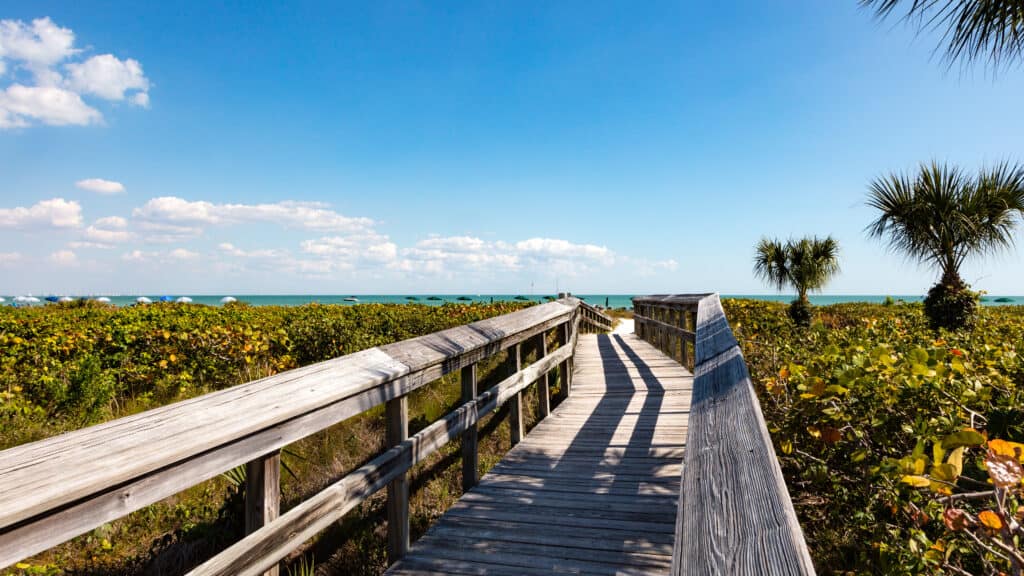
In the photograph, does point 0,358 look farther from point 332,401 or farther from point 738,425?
point 738,425

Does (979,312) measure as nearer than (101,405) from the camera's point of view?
No

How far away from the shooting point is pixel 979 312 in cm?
1039

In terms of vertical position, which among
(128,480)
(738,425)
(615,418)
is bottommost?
(615,418)

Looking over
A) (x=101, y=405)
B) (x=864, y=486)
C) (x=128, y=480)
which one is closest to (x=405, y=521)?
(x=128, y=480)

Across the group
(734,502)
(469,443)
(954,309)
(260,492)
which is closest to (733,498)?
(734,502)

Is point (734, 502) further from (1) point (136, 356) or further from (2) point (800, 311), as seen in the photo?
(2) point (800, 311)

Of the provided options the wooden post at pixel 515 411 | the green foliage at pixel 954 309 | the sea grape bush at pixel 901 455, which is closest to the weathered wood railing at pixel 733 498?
the sea grape bush at pixel 901 455

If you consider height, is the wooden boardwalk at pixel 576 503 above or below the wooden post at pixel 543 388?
below

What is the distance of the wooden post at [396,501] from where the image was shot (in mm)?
2775

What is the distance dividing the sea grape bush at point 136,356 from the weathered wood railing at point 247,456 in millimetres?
4474

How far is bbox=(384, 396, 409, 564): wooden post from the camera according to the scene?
278 cm

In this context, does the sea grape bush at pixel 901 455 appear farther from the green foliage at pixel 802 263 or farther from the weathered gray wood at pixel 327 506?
the green foliage at pixel 802 263

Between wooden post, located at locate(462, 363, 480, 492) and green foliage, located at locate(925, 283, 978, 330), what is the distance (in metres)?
10.4

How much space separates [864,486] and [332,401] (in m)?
2.43
